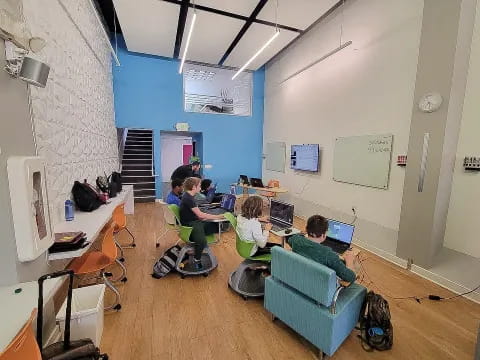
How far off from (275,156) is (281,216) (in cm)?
432

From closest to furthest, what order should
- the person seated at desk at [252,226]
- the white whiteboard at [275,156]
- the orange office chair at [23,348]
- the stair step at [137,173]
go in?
1. the orange office chair at [23,348]
2. the person seated at desk at [252,226]
3. the white whiteboard at [275,156]
4. the stair step at [137,173]

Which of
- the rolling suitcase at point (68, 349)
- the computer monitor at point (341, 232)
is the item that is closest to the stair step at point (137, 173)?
the computer monitor at point (341, 232)

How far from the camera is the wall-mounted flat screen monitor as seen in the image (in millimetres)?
5343

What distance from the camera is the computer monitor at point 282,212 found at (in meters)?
3.00

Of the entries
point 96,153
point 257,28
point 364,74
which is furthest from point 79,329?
point 257,28

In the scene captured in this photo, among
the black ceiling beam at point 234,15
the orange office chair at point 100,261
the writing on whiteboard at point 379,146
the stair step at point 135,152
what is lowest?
the orange office chair at point 100,261

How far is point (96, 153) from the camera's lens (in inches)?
174

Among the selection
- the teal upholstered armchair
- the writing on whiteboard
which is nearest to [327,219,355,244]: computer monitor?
the teal upholstered armchair

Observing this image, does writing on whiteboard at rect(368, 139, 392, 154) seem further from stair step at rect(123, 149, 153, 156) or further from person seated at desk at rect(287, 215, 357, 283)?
stair step at rect(123, 149, 153, 156)

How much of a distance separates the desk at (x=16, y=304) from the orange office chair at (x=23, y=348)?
0.35 feet

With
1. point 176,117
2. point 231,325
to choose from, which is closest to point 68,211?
point 231,325

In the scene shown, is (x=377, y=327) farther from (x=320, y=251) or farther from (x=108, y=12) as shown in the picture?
(x=108, y=12)

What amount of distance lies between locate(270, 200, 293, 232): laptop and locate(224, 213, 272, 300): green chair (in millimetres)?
448

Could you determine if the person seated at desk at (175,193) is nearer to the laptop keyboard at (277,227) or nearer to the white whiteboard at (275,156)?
the laptop keyboard at (277,227)
